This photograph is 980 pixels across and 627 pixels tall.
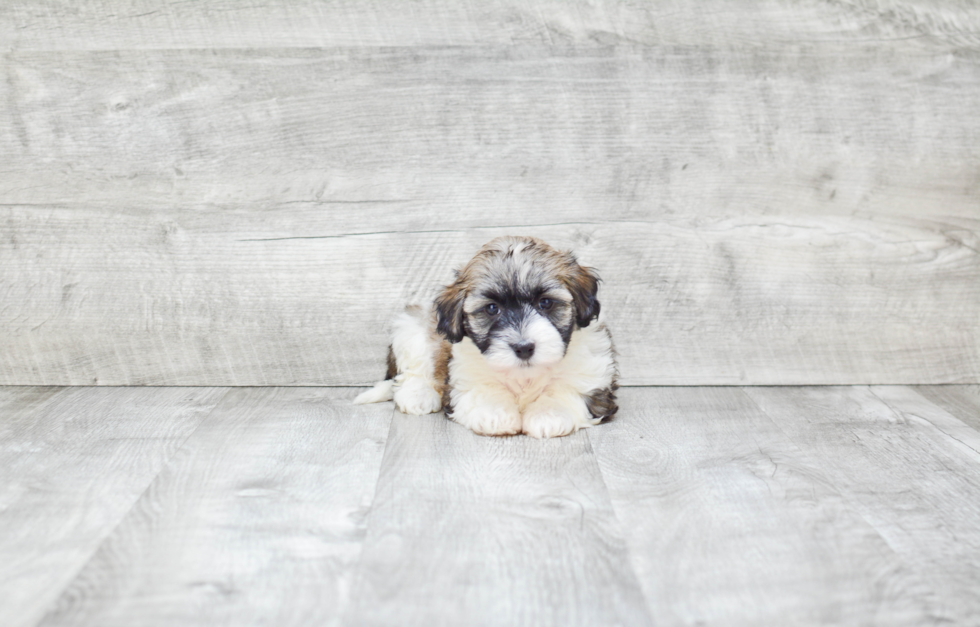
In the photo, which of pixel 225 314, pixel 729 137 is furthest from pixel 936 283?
pixel 225 314

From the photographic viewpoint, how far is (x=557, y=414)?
94.9 inches

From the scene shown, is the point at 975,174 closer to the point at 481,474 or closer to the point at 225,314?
the point at 481,474

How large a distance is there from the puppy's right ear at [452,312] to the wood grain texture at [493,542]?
0.35m

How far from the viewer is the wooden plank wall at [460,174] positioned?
9.22ft

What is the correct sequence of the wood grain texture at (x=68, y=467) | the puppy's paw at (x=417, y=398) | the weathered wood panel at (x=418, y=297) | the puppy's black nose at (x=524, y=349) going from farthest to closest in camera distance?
the weathered wood panel at (x=418, y=297)
the puppy's paw at (x=417, y=398)
the puppy's black nose at (x=524, y=349)
the wood grain texture at (x=68, y=467)

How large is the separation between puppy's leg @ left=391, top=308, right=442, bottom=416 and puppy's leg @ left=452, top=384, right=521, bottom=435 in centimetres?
17

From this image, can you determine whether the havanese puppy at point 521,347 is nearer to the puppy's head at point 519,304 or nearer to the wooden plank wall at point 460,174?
the puppy's head at point 519,304

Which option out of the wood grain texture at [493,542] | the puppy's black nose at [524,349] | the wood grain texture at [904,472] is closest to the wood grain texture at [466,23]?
the puppy's black nose at [524,349]

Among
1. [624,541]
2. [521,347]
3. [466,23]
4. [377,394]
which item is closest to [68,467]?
[377,394]

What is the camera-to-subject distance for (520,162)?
9.42 ft

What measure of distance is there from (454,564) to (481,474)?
0.49 meters

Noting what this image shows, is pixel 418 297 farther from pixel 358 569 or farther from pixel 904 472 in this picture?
pixel 904 472

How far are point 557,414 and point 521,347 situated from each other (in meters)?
0.32

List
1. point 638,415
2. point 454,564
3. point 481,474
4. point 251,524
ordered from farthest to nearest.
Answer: point 638,415 → point 481,474 → point 251,524 → point 454,564
